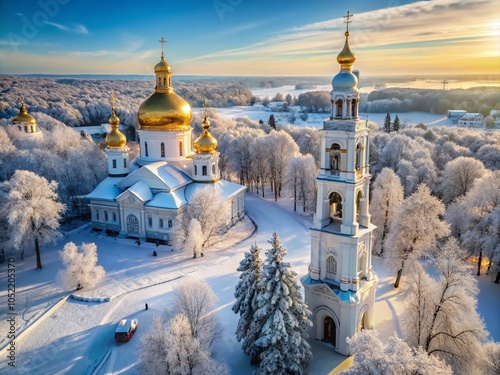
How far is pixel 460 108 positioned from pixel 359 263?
53.9m

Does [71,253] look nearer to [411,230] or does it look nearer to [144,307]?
[144,307]

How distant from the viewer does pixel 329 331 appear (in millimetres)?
15727

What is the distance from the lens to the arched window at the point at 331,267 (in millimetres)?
15367

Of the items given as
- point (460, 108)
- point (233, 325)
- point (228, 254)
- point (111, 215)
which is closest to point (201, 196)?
point (228, 254)

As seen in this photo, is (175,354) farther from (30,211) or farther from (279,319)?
(30,211)

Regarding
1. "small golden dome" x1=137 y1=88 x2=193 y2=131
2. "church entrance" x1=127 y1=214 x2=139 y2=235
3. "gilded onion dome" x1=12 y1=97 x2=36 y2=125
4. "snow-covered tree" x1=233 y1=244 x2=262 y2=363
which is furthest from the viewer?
"gilded onion dome" x1=12 y1=97 x2=36 y2=125

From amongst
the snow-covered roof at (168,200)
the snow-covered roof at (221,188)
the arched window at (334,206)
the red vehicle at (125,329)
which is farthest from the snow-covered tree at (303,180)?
the red vehicle at (125,329)

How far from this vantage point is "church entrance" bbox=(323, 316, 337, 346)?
15629mm

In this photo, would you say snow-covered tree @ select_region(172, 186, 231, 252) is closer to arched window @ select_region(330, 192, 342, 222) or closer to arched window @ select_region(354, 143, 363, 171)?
arched window @ select_region(330, 192, 342, 222)

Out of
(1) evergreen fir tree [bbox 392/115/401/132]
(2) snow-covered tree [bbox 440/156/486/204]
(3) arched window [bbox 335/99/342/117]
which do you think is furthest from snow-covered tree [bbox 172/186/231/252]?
(1) evergreen fir tree [bbox 392/115/401/132]

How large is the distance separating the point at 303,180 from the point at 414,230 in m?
14.4

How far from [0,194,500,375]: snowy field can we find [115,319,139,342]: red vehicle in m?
0.27

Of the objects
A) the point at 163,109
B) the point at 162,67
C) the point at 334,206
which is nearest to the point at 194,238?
the point at 334,206

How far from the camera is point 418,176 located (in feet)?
104
